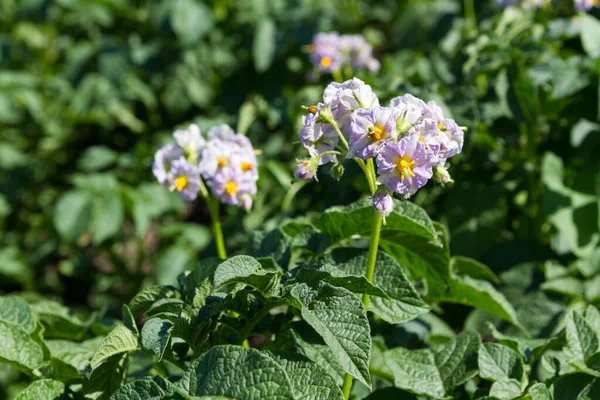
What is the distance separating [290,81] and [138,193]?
87 centimetres

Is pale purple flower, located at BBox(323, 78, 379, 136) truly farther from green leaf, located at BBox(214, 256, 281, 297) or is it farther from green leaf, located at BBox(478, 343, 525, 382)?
green leaf, located at BBox(478, 343, 525, 382)

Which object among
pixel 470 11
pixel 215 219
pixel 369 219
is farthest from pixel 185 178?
pixel 470 11

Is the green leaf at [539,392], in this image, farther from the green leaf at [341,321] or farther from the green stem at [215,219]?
the green stem at [215,219]

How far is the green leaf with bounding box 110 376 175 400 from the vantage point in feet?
3.45

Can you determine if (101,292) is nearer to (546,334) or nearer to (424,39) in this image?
(424,39)

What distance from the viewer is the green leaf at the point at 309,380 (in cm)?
109

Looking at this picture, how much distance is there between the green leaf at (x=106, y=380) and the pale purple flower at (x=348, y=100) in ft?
1.74

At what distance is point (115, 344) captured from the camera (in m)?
1.15

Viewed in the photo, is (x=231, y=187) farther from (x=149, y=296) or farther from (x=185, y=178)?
(x=149, y=296)

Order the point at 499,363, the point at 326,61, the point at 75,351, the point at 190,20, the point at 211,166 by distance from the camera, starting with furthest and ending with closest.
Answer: the point at 190,20
the point at 326,61
the point at 211,166
the point at 75,351
the point at 499,363

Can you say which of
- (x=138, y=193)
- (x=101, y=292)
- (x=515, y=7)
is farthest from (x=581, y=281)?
(x=101, y=292)

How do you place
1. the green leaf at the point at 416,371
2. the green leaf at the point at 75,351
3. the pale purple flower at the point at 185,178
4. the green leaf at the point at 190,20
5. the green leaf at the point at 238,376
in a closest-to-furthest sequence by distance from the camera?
1. the green leaf at the point at 238,376
2. the green leaf at the point at 416,371
3. the green leaf at the point at 75,351
4. the pale purple flower at the point at 185,178
5. the green leaf at the point at 190,20

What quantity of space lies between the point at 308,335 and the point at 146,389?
0.38 metres

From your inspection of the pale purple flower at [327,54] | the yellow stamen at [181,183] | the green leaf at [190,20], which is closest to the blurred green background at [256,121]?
the green leaf at [190,20]
